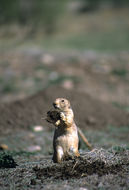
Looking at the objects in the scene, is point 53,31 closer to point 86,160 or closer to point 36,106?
point 36,106

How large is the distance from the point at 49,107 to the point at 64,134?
4.97 meters

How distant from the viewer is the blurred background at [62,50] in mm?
13953

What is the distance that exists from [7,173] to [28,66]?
1153cm

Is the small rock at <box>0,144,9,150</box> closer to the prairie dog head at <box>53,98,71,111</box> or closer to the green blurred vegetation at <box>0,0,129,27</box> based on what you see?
the prairie dog head at <box>53,98,71,111</box>

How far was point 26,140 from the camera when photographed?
8453 millimetres

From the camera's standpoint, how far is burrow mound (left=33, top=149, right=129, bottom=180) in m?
4.88

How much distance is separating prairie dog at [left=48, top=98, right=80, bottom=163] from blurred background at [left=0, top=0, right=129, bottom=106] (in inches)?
252

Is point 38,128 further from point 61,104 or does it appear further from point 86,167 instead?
point 86,167

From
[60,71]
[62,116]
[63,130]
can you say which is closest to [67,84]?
[60,71]

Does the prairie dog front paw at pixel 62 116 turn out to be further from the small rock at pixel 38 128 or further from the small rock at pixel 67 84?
the small rock at pixel 67 84

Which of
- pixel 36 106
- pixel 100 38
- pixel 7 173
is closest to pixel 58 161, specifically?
pixel 7 173

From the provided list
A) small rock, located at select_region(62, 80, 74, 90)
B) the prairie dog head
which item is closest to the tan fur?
the prairie dog head

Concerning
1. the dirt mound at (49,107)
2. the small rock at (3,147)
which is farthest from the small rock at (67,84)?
the small rock at (3,147)

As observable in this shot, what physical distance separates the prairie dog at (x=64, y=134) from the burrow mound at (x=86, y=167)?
14cm
